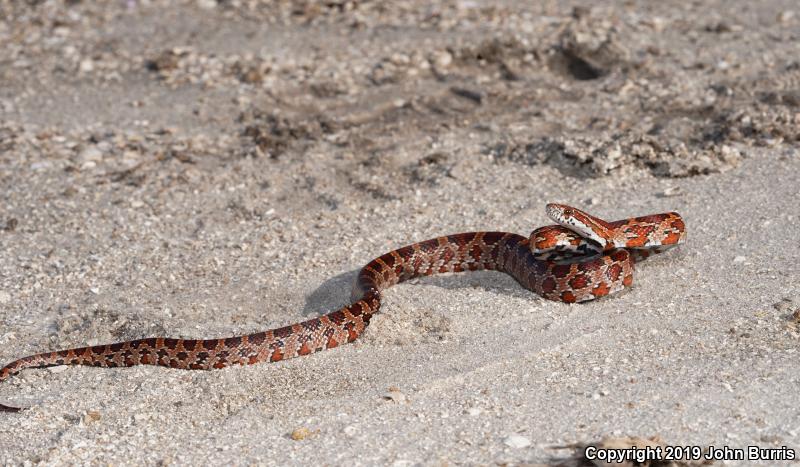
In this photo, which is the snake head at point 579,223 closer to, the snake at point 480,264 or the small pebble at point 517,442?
the snake at point 480,264

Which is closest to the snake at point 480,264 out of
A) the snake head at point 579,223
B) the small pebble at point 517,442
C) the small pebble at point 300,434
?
the snake head at point 579,223

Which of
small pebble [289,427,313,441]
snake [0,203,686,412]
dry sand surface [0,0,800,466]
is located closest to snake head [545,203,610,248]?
snake [0,203,686,412]

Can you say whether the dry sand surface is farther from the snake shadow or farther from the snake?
the snake

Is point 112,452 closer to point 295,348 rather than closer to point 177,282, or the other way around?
point 295,348

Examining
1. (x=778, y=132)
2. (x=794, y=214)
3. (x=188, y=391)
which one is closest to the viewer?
(x=188, y=391)

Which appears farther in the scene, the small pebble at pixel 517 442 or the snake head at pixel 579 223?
the snake head at pixel 579 223

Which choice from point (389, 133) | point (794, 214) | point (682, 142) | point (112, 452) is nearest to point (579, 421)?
point (112, 452)

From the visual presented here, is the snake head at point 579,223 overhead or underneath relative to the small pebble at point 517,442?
overhead
